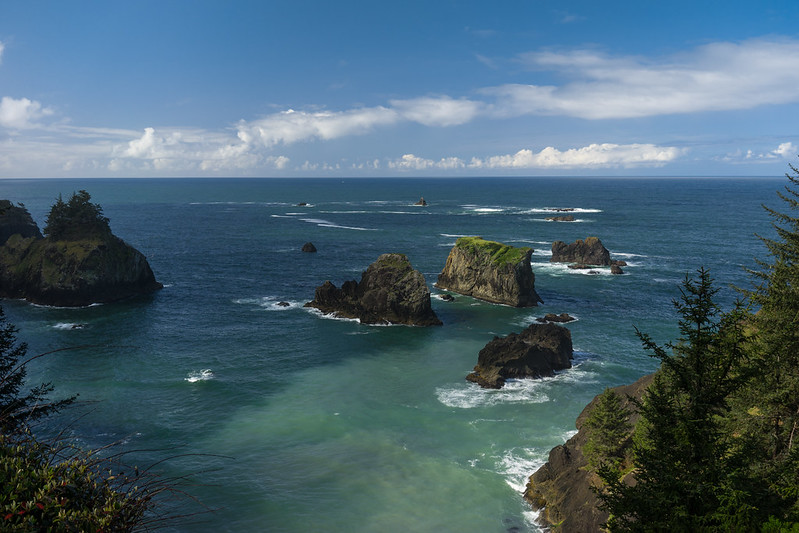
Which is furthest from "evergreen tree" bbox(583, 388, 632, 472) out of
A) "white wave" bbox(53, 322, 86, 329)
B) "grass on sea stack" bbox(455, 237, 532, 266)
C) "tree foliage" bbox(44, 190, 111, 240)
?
"tree foliage" bbox(44, 190, 111, 240)

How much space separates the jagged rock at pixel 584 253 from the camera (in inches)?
4520

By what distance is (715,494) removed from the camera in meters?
16.7

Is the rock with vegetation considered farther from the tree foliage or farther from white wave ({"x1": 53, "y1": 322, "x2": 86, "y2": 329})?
white wave ({"x1": 53, "y1": 322, "x2": 86, "y2": 329})

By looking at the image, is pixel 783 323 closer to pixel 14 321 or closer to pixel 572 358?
pixel 572 358

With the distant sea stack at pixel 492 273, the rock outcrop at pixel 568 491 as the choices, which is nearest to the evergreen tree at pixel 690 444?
the rock outcrop at pixel 568 491

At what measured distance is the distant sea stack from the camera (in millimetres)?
84562

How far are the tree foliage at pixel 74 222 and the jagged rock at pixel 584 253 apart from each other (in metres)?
97.5

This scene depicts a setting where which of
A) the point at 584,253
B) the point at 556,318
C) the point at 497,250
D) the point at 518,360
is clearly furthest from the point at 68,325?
the point at 584,253

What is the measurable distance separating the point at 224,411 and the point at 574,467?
108ft

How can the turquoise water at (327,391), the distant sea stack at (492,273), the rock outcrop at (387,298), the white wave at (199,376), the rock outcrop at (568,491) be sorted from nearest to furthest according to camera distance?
the rock outcrop at (568,491) → the turquoise water at (327,391) → the white wave at (199,376) → the rock outcrop at (387,298) → the distant sea stack at (492,273)

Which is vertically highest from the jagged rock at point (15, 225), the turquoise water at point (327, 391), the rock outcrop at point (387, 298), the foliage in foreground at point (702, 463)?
the jagged rock at point (15, 225)

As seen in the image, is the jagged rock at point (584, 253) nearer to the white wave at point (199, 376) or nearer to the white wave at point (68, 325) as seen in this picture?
the white wave at point (199, 376)

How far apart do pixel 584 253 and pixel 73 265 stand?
10591cm

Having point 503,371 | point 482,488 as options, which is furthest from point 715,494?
point 503,371
